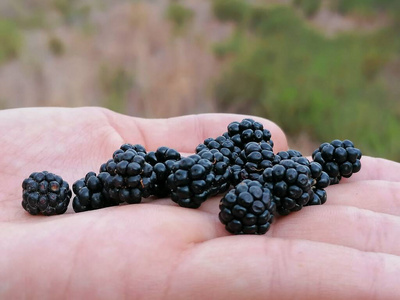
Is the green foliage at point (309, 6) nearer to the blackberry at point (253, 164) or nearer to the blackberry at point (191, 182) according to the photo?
the blackberry at point (253, 164)

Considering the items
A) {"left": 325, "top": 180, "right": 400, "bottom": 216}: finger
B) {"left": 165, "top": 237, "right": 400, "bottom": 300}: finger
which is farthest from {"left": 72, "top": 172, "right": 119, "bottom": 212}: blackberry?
{"left": 325, "top": 180, "right": 400, "bottom": 216}: finger

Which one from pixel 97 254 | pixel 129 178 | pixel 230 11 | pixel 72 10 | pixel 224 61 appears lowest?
pixel 97 254

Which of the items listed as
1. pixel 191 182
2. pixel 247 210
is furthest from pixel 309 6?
pixel 247 210

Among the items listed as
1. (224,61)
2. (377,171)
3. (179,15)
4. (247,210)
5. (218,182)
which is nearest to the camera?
(247,210)

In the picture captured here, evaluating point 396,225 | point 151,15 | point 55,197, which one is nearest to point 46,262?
point 55,197

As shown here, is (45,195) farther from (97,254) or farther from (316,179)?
(316,179)

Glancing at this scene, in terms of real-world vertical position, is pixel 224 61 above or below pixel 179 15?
below

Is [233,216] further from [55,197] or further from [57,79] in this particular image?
[57,79]
